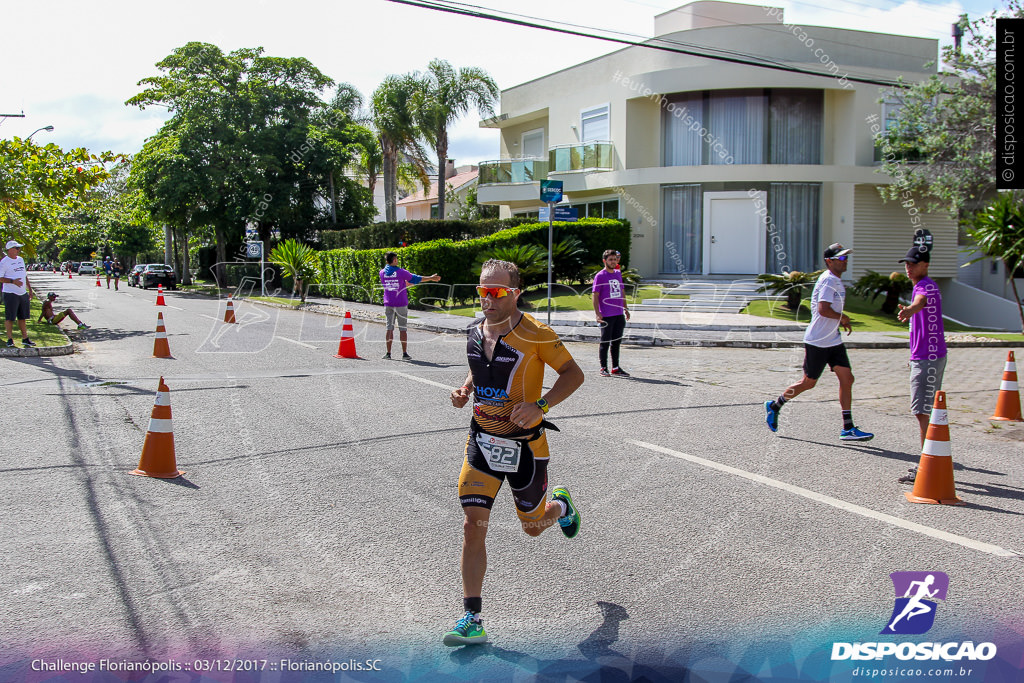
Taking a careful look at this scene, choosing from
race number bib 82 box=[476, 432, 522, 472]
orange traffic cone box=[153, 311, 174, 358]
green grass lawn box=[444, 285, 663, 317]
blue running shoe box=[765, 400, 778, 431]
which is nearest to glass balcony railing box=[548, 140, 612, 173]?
green grass lawn box=[444, 285, 663, 317]

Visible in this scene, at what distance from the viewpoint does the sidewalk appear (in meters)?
17.3

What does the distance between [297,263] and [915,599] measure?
30.4 m

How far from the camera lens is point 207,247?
56562 millimetres

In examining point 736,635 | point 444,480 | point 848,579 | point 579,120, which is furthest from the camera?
point 579,120

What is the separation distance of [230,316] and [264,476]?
640 inches

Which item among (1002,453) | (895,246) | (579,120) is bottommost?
(1002,453)

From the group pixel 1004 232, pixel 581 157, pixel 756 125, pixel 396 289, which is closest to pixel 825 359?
pixel 396 289

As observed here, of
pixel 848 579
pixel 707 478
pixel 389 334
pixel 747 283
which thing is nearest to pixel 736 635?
pixel 848 579

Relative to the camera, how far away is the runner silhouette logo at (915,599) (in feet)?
12.6

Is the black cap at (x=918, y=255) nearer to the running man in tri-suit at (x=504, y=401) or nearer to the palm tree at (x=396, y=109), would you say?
the running man in tri-suit at (x=504, y=401)

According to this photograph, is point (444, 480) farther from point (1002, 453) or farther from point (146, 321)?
point (146, 321)

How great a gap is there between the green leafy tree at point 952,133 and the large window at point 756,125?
245 centimetres

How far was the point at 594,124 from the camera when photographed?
2969cm

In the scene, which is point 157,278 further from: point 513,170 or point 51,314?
point 51,314
